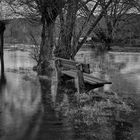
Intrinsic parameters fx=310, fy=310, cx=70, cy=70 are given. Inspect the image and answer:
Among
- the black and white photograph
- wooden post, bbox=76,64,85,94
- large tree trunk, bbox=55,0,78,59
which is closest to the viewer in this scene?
the black and white photograph

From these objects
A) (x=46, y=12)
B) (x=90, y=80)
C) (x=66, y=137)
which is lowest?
(x=66, y=137)

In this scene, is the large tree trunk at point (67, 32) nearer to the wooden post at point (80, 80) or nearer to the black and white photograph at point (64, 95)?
the black and white photograph at point (64, 95)

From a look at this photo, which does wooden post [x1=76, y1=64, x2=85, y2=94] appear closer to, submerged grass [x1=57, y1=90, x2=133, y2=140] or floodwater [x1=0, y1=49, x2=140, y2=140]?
submerged grass [x1=57, y1=90, x2=133, y2=140]

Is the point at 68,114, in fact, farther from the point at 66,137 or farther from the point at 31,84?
the point at 31,84

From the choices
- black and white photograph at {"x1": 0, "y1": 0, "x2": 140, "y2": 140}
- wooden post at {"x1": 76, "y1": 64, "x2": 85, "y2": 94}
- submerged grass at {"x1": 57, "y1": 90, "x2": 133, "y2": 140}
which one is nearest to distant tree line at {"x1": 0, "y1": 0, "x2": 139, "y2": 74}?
black and white photograph at {"x1": 0, "y1": 0, "x2": 140, "y2": 140}

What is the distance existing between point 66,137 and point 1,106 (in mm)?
2663

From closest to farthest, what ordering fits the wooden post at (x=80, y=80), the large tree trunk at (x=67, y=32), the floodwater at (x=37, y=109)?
1. the floodwater at (x=37, y=109)
2. the wooden post at (x=80, y=80)
3. the large tree trunk at (x=67, y=32)

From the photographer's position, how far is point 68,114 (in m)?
6.44

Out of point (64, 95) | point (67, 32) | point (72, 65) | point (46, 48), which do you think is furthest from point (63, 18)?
point (64, 95)

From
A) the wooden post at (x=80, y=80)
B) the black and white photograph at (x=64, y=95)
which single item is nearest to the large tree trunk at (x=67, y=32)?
the black and white photograph at (x=64, y=95)

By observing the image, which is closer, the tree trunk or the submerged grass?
the submerged grass

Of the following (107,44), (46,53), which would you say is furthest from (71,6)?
(107,44)

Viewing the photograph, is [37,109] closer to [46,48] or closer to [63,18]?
[63,18]

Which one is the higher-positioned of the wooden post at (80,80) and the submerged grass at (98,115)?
the wooden post at (80,80)
